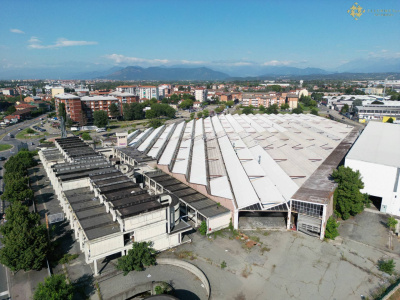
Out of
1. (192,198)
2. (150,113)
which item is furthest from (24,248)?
(150,113)

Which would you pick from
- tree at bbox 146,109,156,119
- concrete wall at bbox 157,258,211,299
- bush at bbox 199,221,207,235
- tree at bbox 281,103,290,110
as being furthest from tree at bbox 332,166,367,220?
tree at bbox 281,103,290,110

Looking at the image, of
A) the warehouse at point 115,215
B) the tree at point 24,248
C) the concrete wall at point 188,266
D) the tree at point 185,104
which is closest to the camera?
the tree at point 24,248

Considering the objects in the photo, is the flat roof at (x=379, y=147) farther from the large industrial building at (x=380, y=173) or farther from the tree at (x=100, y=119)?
the tree at (x=100, y=119)

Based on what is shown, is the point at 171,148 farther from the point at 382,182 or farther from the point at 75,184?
the point at 382,182

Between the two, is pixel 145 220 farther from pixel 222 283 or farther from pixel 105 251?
pixel 222 283

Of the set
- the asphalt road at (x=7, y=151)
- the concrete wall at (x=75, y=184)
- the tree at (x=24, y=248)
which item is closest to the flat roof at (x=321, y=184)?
the concrete wall at (x=75, y=184)

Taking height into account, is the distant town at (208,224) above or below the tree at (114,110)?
below
